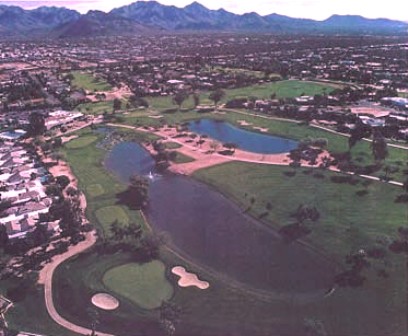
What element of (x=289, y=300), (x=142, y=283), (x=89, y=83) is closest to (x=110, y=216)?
(x=142, y=283)

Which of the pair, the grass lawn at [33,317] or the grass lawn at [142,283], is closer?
the grass lawn at [33,317]

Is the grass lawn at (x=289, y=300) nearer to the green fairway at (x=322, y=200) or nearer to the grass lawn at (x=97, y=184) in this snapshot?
the green fairway at (x=322, y=200)

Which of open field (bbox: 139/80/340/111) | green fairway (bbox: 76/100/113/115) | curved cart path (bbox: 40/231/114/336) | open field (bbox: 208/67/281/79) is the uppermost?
open field (bbox: 208/67/281/79)

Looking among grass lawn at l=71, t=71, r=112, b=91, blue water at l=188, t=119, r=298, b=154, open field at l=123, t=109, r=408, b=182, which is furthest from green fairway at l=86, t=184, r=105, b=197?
grass lawn at l=71, t=71, r=112, b=91

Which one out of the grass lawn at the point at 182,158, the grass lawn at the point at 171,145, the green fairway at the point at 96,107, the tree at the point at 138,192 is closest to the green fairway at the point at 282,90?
the green fairway at the point at 96,107

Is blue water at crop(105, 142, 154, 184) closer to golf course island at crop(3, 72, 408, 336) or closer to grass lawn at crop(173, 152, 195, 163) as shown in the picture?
golf course island at crop(3, 72, 408, 336)

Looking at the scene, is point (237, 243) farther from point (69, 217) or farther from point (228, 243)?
point (69, 217)

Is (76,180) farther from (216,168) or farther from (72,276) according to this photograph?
(72,276)
